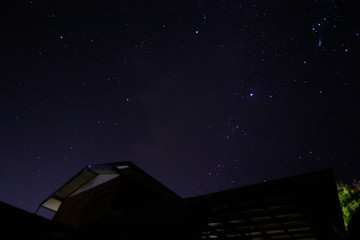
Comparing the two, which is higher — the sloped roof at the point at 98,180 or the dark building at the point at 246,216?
the sloped roof at the point at 98,180

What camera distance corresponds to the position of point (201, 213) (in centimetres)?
597

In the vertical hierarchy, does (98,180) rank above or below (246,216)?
above

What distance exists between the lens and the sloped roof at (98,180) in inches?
495

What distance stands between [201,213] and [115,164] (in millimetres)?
7887

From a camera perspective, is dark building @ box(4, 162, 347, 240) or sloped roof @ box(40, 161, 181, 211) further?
sloped roof @ box(40, 161, 181, 211)

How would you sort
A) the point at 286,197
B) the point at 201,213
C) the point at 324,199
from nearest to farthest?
the point at 324,199 → the point at 286,197 → the point at 201,213

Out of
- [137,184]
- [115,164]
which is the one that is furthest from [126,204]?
[115,164]

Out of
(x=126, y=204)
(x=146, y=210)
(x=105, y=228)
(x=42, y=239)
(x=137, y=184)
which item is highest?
(x=137, y=184)

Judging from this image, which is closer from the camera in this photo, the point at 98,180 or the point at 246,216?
the point at 246,216

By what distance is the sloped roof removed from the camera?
12.6 metres

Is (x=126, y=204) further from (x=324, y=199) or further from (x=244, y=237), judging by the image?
(x=324, y=199)

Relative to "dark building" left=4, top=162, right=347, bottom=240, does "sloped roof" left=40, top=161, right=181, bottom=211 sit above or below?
above

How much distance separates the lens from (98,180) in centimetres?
1478

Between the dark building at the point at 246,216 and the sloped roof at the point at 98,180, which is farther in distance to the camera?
the sloped roof at the point at 98,180
